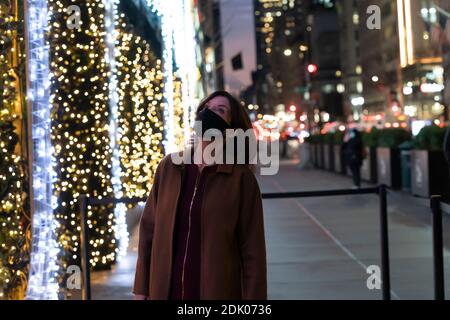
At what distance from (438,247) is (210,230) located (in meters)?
3.03

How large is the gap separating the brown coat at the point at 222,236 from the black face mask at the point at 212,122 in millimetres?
182

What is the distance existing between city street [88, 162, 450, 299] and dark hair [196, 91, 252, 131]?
2.63m

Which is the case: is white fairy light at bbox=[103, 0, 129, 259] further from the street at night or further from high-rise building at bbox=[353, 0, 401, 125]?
high-rise building at bbox=[353, 0, 401, 125]

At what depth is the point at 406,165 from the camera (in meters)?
20.5

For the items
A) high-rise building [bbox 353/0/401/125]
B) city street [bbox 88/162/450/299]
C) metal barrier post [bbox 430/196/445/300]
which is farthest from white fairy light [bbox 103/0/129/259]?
high-rise building [bbox 353/0/401/125]

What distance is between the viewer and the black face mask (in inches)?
151

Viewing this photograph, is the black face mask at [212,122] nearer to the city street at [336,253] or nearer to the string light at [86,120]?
the city street at [336,253]

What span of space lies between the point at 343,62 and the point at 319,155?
9759 centimetres

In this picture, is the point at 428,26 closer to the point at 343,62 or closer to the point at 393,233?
the point at 393,233

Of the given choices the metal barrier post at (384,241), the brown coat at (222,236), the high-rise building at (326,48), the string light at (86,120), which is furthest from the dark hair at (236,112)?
the high-rise building at (326,48)

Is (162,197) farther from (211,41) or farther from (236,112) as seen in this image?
(211,41)

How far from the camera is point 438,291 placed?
6.38 m

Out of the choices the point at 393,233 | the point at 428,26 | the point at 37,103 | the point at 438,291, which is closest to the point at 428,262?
the point at 393,233

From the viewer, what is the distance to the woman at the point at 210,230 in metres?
3.76
